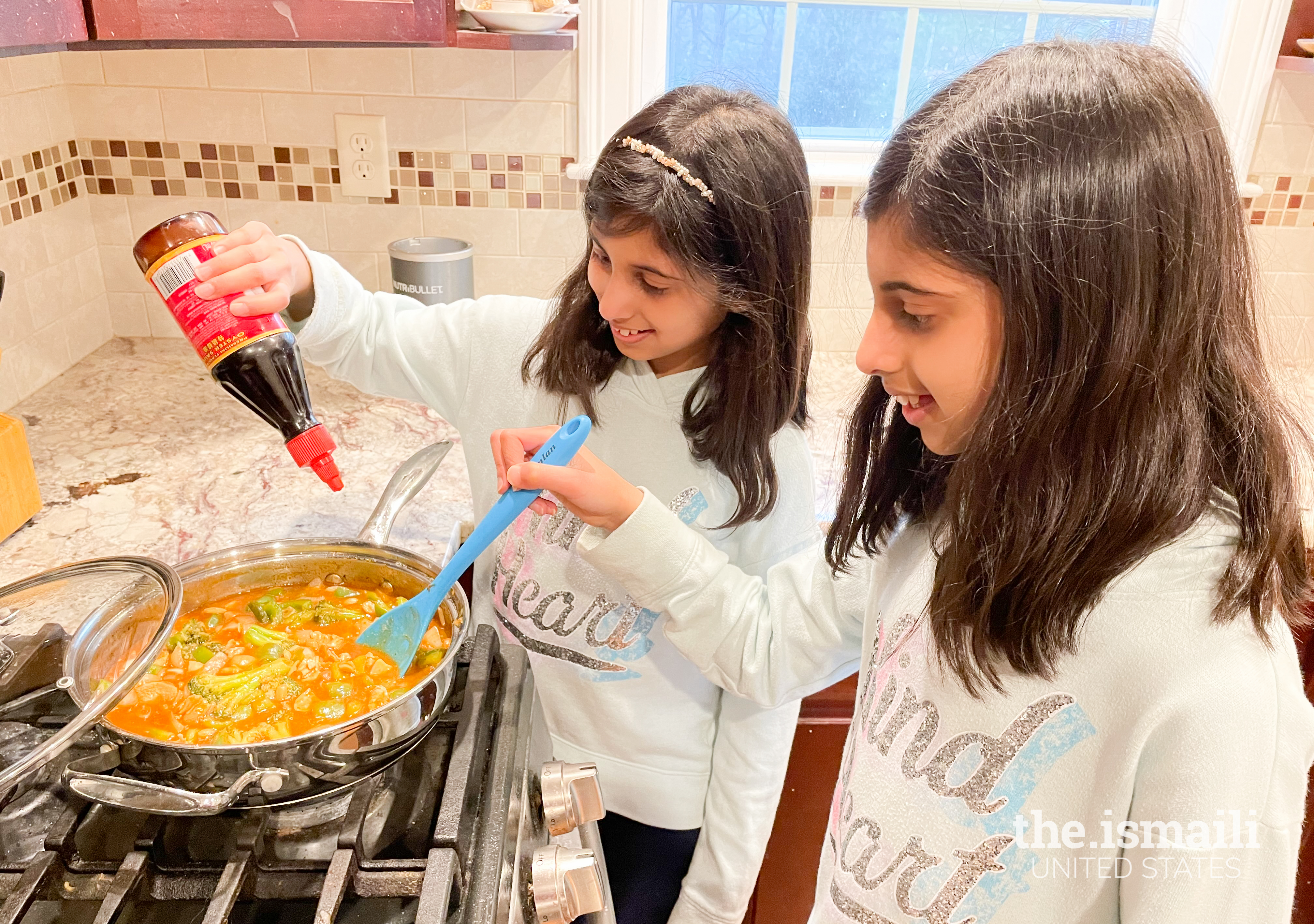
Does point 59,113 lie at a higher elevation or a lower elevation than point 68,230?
higher

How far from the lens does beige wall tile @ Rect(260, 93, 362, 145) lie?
5.24 feet

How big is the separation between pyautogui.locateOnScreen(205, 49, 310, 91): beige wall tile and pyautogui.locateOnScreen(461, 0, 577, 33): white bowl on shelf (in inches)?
14.2

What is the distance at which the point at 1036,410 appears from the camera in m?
0.59

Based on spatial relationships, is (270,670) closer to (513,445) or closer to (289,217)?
(513,445)

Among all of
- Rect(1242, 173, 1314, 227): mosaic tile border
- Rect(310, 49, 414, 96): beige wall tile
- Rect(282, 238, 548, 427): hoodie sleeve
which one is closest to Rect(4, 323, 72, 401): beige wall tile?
Rect(310, 49, 414, 96): beige wall tile

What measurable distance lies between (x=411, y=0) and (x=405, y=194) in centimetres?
53

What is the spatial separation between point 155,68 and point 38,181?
0.88 feet

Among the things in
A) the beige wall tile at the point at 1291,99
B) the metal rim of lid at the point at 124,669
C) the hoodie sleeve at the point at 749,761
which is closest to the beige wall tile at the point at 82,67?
the metal rim of lid at the point at 124,669

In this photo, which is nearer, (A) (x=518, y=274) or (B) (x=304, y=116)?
(B) (x=304, y=116)

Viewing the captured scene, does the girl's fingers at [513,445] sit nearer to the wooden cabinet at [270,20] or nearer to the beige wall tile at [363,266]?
the wooden cabinet at [270,20]

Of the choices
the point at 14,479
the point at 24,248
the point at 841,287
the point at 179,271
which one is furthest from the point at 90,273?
the point at 841,287

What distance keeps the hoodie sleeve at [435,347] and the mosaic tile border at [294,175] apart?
646mm

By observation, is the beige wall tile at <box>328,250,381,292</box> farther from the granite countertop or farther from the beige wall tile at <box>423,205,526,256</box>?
the granite countertop

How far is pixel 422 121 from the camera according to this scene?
162 centimetres
